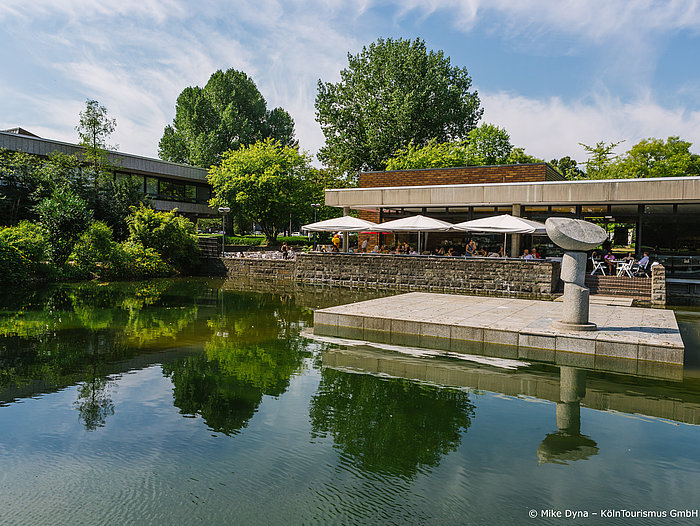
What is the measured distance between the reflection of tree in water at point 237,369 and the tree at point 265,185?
2606cm

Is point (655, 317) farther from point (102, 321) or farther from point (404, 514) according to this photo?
point (102, 321)

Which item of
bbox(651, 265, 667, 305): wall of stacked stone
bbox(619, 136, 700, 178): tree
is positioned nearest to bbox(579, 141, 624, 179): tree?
bbox(619, 136, 700, 178): tree

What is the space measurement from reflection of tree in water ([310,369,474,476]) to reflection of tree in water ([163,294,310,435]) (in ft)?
2.63

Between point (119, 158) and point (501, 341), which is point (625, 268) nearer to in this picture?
point (501, 341)

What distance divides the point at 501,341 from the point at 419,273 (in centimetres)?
1324

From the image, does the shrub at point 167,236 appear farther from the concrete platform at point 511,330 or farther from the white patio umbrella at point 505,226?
the concrete platform at point 511,330

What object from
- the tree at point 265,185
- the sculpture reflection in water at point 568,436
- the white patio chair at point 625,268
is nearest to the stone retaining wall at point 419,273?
the white patio chair at point 625,268

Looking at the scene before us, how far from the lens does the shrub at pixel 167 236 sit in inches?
1043

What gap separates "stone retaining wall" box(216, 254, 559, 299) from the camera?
19.9 m

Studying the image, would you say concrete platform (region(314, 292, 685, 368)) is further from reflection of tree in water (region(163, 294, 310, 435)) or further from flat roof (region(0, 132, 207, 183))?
flat roof (region(0, 132, 207, 183))

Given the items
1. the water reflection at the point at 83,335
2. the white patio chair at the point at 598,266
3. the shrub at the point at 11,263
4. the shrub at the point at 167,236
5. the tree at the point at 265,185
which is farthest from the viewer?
the tree at the point at 265,185

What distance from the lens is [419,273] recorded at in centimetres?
2228

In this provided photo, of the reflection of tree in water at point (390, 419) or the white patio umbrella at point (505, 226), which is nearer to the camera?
the reflection of tree in water at point (390, 419)

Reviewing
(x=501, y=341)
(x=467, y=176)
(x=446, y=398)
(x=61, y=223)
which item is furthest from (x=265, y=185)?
(x=446, y=398)
